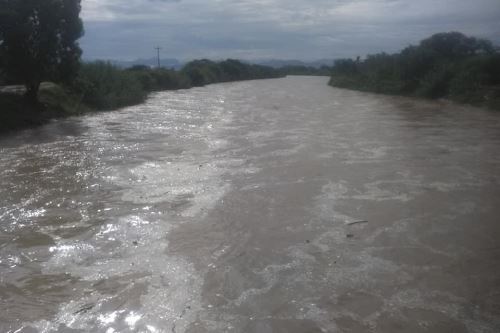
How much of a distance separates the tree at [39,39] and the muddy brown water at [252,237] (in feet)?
22.9

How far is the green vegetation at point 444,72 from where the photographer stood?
30.5 meters

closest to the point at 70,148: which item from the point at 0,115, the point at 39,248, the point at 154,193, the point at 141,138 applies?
the point at 141,138

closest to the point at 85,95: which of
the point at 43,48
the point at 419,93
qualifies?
the point at 43,48

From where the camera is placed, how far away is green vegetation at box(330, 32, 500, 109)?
3045 cm

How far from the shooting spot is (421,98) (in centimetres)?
3562

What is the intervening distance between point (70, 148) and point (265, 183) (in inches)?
325

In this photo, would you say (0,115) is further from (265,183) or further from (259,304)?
(259,304)

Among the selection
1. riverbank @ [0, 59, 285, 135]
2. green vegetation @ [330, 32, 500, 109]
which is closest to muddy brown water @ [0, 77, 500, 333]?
riverbank @ [0, 59, 285, 135]

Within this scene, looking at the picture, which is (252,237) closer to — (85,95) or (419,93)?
(85,95)

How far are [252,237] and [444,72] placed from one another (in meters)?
30.2

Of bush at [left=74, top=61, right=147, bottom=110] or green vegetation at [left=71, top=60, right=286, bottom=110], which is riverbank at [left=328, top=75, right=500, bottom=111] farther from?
bush at [left=74, top=61, right=147, bottom=110]

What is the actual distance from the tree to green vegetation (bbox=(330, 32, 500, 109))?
70.0ft

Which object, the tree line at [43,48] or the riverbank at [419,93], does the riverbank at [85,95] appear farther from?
the riverbank at [419,93]

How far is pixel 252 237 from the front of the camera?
8.12m
